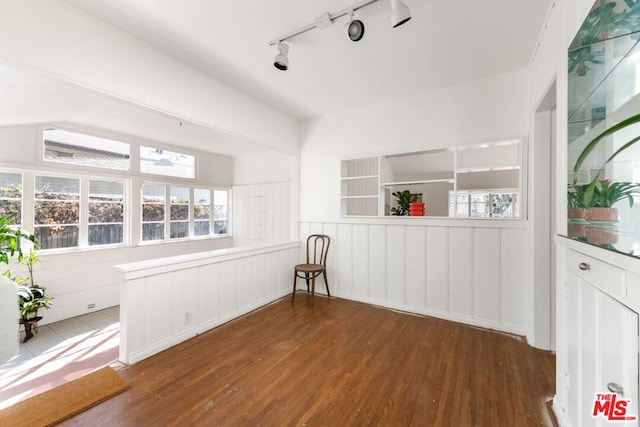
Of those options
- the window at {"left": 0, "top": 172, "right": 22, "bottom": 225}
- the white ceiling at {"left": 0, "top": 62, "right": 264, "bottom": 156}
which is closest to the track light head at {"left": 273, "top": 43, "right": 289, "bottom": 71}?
the white ceiling at {"left": 0, "top": 62, "right": 264, "bottom": 156}

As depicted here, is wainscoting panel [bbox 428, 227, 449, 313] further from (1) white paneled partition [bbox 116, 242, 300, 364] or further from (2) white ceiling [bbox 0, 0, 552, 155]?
(1) white paneled partition [bbox 116, 242, 300, 364]

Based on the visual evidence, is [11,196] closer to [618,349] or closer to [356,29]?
[356,29]

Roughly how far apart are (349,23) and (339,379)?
2687mm

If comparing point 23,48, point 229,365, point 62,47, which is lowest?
point 229,365

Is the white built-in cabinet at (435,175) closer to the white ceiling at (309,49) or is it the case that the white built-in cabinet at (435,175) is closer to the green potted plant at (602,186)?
the white ceiling at (309,49)

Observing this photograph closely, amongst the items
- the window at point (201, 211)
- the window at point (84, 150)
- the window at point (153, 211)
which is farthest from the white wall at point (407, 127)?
the window at point (84, 150)

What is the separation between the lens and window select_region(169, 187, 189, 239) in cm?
498

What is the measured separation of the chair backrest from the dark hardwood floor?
1196 millimetres

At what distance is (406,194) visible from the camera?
3.56 meters

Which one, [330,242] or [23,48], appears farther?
[330,242]

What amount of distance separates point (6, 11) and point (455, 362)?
3944mm

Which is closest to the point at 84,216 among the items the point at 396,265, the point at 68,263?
the point at 68,263

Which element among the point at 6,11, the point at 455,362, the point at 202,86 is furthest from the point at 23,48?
the point at 455,362

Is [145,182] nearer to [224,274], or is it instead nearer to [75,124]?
[75,124]
